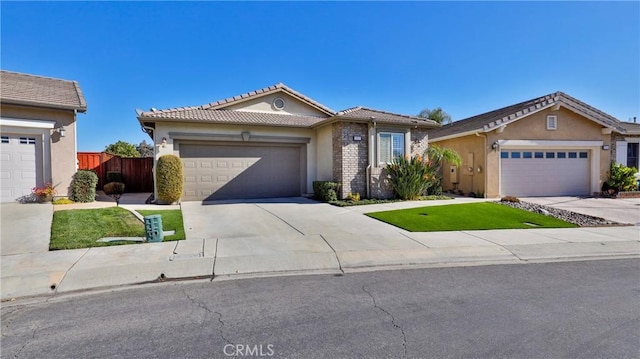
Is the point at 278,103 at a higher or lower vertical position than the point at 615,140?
higher

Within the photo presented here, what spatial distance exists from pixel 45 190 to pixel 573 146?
23.0 metres

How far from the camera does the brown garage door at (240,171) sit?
560 inches

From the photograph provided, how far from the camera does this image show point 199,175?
46.9 feet

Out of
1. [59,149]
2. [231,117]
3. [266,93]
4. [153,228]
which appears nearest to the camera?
[153,228]

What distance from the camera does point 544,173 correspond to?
16281 millimetres

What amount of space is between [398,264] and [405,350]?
3.02 m

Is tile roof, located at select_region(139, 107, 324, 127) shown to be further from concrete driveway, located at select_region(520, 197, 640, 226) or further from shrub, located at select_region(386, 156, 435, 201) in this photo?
concrete driveway, located at select_region(520, 197, 640, 226)

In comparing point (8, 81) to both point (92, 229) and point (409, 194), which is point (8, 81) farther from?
point (409, 194)

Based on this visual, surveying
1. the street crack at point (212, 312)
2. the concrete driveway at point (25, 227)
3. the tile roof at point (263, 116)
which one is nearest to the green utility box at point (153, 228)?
the concrete driveway at point (25, 227)

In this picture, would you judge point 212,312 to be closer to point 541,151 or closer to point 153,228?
point 153,228

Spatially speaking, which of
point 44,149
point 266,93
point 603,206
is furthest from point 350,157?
point 44,149

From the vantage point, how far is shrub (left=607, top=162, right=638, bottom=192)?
16.4m

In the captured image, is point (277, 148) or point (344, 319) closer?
point (344, 319)

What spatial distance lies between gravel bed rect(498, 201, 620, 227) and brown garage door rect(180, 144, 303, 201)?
9.59 meters
